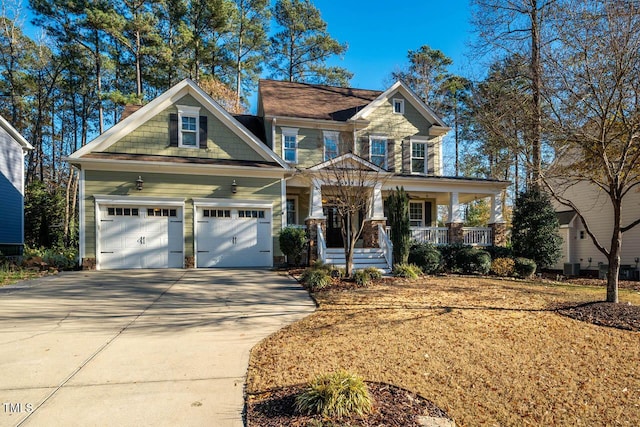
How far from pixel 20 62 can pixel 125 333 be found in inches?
1052

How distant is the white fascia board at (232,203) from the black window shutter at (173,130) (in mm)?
2325

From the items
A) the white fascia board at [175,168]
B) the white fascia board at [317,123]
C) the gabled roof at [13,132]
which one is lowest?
the white fascia board at [175,168]

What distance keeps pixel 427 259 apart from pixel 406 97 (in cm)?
915

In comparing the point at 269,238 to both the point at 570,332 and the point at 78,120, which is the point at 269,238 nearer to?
the point at 570,332

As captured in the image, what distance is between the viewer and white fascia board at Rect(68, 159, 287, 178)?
12.3 m

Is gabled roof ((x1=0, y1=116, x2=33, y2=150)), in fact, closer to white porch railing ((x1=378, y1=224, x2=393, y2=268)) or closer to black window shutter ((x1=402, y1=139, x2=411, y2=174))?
white porch railing ((x1=378, y1=224, x2=393, y2=268))

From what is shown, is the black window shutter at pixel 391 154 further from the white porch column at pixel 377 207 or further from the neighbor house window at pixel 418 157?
the white porch column at pixel 377 207

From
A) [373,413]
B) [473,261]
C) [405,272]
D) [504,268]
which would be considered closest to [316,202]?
[405,272]

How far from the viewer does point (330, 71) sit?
91.6ft

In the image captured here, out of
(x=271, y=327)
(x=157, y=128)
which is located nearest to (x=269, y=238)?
(x=157, y=128)

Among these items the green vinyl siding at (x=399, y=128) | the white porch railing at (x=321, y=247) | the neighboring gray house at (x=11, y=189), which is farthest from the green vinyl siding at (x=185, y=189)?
the neighboring gray house at (x=11, y=189)

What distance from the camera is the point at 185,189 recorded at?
13141mm

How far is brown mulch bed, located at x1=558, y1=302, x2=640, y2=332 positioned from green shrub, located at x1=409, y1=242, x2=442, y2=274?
16.9 feet

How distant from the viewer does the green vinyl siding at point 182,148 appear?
1309 centimetres
